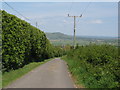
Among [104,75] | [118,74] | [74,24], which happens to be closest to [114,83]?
[118,74]

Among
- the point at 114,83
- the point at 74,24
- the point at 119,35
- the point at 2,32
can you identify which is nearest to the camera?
the point at 114,83

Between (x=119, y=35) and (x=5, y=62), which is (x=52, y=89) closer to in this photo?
(x=119, y=35)

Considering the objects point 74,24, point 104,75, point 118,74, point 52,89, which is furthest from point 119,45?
point 74,24

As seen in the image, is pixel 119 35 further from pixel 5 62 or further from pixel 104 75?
pixel 5 62

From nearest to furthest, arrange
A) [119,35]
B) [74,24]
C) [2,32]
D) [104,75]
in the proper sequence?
[104,75], [119,35], [2,32], [74,24]

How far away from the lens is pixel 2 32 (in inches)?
688

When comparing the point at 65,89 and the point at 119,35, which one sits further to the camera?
the point at 119,35

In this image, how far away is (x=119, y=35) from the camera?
13.0 m

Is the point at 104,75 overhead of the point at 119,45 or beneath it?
beneath

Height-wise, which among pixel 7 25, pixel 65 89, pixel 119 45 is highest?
pixel 7 25

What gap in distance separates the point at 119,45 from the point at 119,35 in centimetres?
254

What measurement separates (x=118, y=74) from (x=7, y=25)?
11066 millimetres

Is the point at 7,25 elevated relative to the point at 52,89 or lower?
elevated

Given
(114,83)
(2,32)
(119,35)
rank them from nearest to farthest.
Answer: (114,83), (119,35), (2,32)
